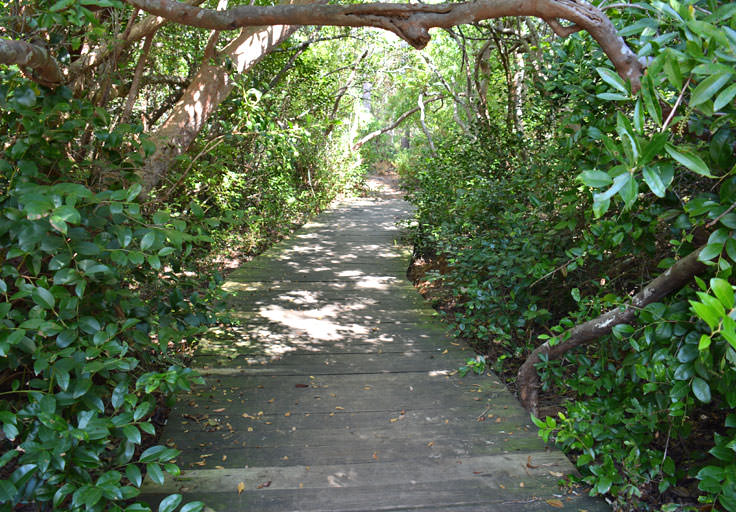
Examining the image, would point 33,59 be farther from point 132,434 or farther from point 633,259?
point 633,259

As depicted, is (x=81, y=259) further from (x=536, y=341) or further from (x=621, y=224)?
(x=536, y=341)

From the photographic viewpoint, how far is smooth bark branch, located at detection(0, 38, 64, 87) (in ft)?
5.95

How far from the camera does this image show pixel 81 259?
6.05 ft

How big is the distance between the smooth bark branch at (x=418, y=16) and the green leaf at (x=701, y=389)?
3.78 feet

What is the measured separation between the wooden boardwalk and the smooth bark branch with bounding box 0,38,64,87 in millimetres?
1806

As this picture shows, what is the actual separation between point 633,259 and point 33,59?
3.04 m

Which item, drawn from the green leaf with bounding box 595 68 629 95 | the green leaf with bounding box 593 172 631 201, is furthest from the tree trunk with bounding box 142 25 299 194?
the green leaf with bounding box 593 172 631 201

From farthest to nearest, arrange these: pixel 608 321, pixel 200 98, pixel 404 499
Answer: pixel 200 98
pixel 608 321
pixel 404 499

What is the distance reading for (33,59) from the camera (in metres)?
1.99

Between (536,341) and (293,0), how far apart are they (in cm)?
383

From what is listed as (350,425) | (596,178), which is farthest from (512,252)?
(596,178)

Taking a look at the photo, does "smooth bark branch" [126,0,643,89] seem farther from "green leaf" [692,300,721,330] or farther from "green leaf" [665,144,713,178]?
"green leaf" [692,300,721,330]

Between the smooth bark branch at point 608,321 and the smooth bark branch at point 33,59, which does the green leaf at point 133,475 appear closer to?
the smooth bark branch at point 33,59

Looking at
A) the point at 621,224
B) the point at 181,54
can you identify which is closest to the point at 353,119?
the point at 181,54
